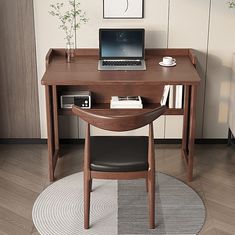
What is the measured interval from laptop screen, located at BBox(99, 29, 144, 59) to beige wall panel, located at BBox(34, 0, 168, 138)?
0.15 m

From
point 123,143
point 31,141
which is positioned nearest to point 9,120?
point 31,141

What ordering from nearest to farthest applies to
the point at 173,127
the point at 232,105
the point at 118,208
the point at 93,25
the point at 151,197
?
the point at 151,197 → the point at 118,208 → the point at 93,25 → the point at 232,105 → the point at 173,127

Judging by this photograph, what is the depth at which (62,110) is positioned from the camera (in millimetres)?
3840

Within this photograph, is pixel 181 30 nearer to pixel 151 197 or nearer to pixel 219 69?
pixel 219 69

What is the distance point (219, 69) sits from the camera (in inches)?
162

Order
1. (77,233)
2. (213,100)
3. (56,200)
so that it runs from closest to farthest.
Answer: (77,233) → (56,200) → (213,100)

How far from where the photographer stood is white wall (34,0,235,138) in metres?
3.94

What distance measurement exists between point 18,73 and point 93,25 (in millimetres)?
716

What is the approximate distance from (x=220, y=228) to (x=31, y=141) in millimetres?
1868

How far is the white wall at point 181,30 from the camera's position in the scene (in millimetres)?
3943

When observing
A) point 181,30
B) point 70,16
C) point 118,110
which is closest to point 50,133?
point 118,110

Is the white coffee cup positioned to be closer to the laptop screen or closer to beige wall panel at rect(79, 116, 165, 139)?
the laptop screen

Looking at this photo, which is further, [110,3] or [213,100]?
[213,100]

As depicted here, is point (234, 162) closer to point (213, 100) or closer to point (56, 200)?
point (213, 100)
